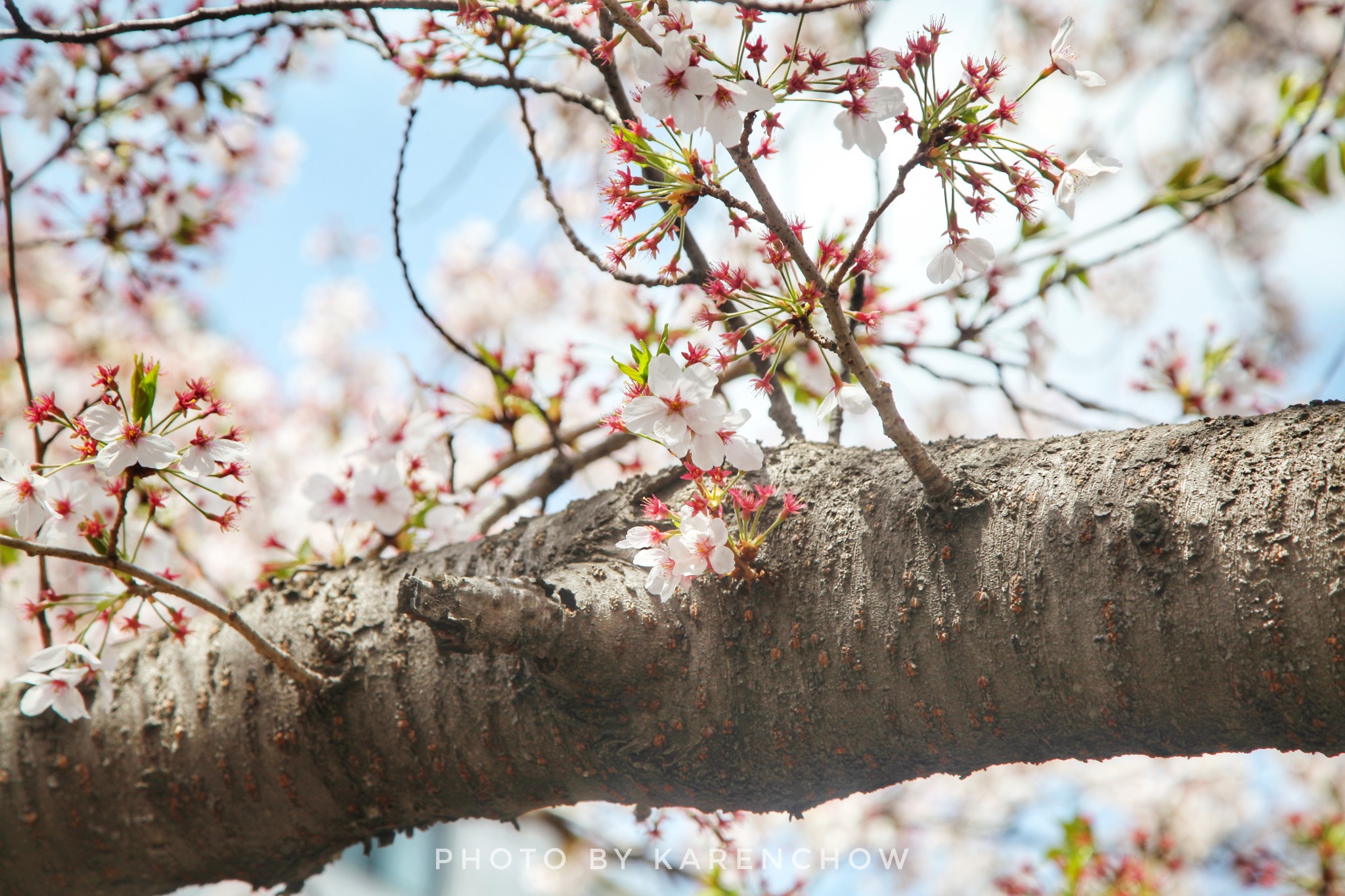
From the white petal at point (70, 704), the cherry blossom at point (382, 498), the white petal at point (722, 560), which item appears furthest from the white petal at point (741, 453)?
the white petal at point (70, 704)

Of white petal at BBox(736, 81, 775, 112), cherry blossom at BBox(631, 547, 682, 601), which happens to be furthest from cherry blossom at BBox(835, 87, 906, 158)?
cherry blossom at BBox(631, 547, 682, 601)

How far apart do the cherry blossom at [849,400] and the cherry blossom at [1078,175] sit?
324mm

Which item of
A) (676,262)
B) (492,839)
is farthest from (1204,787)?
(492,839)

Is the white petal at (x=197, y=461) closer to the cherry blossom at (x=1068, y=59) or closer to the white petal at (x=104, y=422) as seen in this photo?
the white petal at (x=104, y=422)

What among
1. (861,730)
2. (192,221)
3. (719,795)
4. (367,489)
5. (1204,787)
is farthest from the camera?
(1204,787)

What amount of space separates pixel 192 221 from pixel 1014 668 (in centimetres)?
243

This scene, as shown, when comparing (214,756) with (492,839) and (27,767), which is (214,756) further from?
(492,839)

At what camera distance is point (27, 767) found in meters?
1.43

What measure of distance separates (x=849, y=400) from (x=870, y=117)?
0.37 m

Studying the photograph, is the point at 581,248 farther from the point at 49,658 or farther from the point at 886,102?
the point at 49,658

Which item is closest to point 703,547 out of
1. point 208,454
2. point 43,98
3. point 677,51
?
point 677,51

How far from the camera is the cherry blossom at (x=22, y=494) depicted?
3.42ft

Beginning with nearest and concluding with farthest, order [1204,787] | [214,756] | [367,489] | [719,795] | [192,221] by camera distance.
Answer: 1. [719,795]
2. [214,756]
3. [367,489]
4. [192,221]
5. [1204,787]

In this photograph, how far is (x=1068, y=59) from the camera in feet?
3.07
